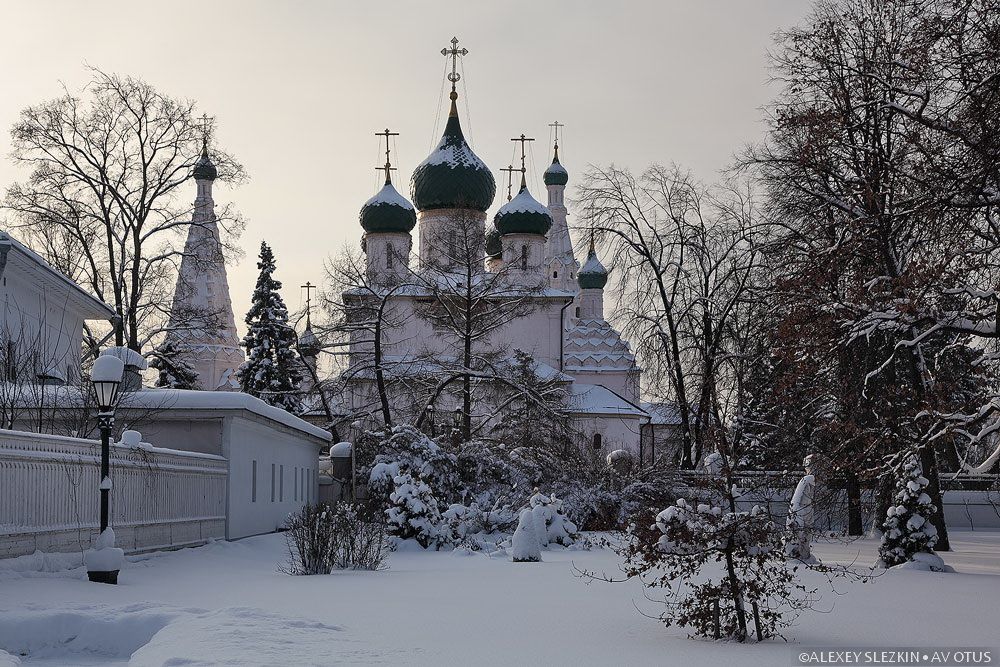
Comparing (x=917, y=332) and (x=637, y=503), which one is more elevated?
(x=917, y=332)

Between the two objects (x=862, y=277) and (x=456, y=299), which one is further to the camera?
(x=456, y=299)

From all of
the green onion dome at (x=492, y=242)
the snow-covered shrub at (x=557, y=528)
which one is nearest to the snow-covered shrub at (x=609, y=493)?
the snow-covered shrub at (x=557, y=528)

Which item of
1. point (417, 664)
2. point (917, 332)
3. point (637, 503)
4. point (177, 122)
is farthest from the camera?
point (177, 122)

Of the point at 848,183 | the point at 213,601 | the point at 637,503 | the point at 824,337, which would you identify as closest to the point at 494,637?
the point at 213,601

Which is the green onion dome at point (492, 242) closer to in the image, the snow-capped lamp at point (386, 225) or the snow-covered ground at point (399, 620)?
the snow-capped lamp at point (386, 225)

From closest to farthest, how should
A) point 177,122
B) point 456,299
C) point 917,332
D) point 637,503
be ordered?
point 917,332
point 637,503
point 177,122
point 456,299

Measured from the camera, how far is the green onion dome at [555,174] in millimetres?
73875

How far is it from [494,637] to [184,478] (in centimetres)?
1070

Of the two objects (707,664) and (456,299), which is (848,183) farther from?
(456,299)

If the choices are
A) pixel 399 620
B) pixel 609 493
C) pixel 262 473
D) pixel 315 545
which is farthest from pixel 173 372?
pixel 399 620

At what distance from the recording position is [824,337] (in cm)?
1877

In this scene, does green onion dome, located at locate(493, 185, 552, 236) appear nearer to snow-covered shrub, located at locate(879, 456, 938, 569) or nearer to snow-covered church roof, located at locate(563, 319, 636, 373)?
snow-covered church roof, located at locate(563, 319, 636, 373)

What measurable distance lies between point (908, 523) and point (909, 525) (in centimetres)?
4

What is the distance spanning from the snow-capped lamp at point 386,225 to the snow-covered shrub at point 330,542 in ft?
112
